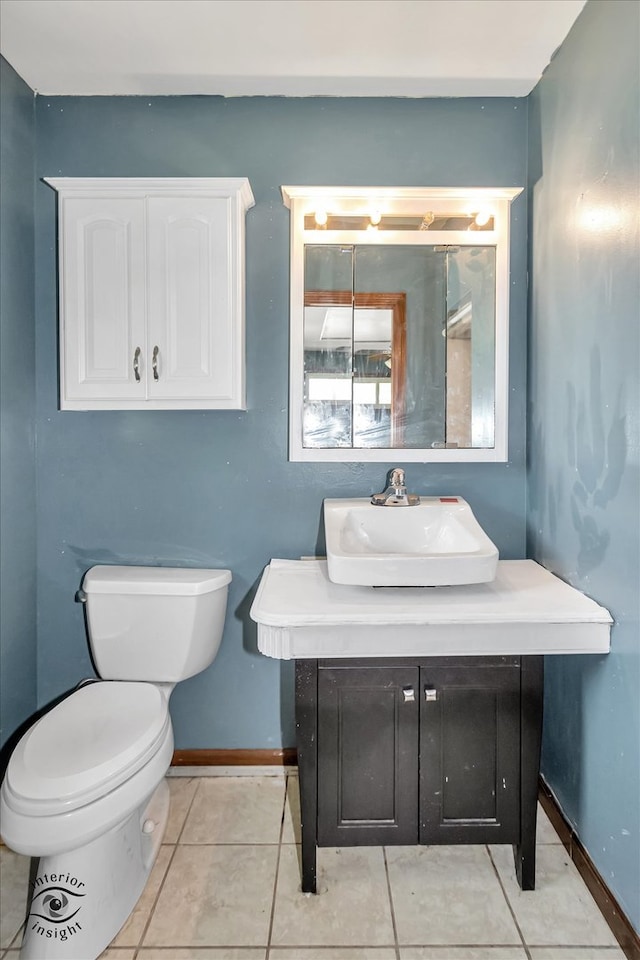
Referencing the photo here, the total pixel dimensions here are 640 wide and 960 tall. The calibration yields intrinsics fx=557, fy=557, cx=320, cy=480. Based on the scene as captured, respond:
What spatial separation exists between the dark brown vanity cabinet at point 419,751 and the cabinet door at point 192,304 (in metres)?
0.94

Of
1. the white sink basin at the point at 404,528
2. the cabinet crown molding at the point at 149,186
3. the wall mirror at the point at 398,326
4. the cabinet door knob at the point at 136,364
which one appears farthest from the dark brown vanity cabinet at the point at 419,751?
the cabinet crown molding at the point at 149,186

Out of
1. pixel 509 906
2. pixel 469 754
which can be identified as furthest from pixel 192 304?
pixel 509 906

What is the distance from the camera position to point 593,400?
1.47m

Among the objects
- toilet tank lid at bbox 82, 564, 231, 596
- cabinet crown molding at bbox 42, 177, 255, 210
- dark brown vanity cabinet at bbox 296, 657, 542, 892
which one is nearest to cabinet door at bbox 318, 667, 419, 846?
dark brown vanity cabinet at bbox 296, 657, 542, 892

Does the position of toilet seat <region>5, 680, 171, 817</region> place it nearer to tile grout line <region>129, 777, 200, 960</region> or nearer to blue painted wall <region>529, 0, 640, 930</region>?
tile grout line <region>129, 777, 200, 960</region>

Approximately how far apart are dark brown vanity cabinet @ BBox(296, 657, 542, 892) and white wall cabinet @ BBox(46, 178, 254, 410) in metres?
0.96

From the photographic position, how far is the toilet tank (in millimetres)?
1748

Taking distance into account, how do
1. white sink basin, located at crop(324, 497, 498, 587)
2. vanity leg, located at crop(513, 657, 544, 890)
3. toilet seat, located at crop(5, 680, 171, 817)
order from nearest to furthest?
toilet seat, located at crop(5, 680, 171, 817)
vanity leg, located at crop(513, 657, 544, 890)
white sink basin, located at crop(324, 497, 498, 587)

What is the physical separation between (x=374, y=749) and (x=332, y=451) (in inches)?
36.3

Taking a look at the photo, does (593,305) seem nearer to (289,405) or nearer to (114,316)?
(289,405)

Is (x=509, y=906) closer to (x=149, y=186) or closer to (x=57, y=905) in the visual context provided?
(x=57, y=905)

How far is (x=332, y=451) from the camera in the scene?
6.23 feet

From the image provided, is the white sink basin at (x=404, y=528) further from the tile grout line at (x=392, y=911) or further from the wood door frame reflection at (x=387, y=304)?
the tile grout line at (x=392, y=911)

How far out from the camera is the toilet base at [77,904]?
4.19 ft
